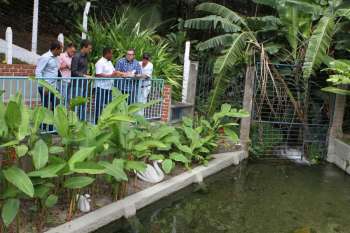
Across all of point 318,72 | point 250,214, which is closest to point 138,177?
point 250,214

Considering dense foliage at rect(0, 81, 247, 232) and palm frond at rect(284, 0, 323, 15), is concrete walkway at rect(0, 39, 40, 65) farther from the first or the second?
palm frond at rect(284, 0, 323, 15)

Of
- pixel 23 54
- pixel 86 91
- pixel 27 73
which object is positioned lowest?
pixel 86 91

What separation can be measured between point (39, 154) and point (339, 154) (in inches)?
295

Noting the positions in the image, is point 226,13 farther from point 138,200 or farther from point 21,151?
point 21,151

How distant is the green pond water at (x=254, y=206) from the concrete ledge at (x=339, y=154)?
442 millimetres

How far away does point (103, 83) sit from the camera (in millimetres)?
7980

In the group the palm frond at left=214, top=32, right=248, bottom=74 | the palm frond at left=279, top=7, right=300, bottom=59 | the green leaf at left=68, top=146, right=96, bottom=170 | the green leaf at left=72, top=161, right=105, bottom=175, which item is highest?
the palm frond at left=279, top=7, right=300, bottom=59

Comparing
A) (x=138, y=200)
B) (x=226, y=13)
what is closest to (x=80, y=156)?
(x=138, y=200)

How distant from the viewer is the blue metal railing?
699 centimetres

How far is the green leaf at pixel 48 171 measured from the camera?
4.89 m

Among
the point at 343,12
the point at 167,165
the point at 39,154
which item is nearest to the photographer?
the point at 39,154

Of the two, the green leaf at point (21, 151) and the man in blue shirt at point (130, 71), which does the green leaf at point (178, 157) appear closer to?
the man in blue shirt at point (130, 71)

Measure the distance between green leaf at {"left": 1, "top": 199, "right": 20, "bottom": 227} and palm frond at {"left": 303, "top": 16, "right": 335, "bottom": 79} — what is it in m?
6.56

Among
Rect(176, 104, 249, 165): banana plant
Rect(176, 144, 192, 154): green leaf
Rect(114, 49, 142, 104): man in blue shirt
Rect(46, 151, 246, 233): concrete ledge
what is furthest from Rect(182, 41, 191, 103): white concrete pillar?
Rect(176, 144, 192, 154): green leaf
